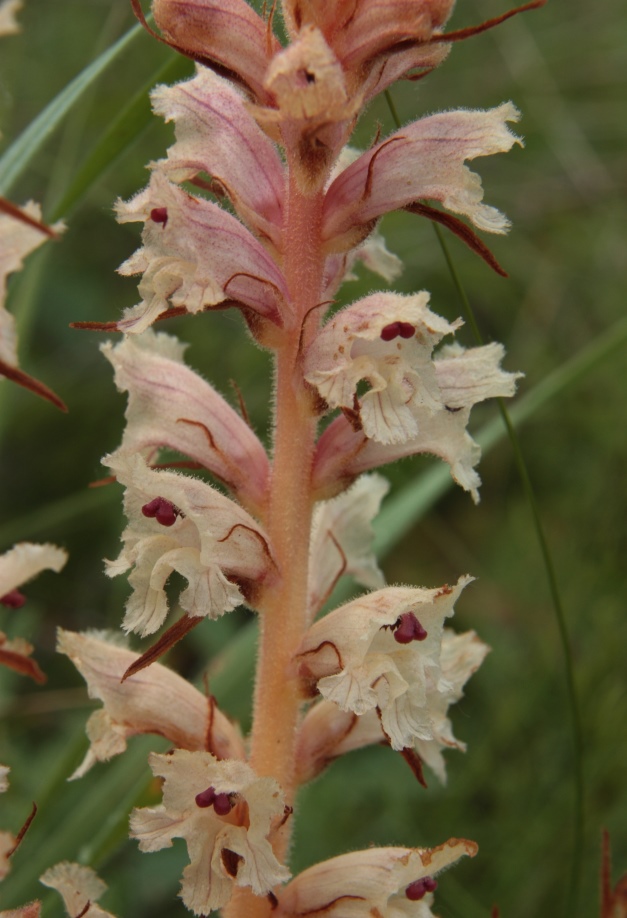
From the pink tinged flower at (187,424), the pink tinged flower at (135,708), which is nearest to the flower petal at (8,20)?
the pink tinged flower at (187,424)

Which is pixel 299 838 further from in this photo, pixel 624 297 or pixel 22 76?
pixel 22 76

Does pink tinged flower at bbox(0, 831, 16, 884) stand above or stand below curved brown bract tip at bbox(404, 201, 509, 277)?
Result: below

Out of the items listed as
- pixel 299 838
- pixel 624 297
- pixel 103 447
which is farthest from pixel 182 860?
pixel 624 297

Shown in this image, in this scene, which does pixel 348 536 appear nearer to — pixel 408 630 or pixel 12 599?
pixel 408 630

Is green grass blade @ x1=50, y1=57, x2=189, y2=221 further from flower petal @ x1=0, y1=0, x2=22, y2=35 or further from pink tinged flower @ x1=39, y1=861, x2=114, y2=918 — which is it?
pink tinged flower @ x1=39, y1=861, x2=114, y2=918

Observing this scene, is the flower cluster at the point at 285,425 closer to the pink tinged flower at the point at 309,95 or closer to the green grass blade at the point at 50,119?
the pink tinged flower at the point at 309,95

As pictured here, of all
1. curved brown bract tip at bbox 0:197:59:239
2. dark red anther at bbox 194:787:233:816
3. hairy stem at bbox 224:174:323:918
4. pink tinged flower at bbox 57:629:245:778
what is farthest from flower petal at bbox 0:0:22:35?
dark red anther at bbox 194:787:233:816

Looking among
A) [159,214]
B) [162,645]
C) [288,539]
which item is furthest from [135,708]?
[159,214]
